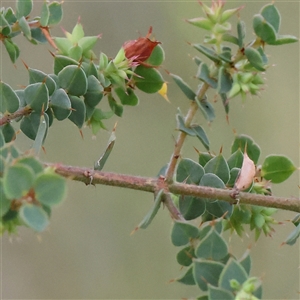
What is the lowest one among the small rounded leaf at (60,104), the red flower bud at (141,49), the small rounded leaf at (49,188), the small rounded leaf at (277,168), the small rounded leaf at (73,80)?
the small rounded leaf at (49,188)

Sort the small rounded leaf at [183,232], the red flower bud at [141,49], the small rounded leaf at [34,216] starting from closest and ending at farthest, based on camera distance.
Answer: the small rounded leaf at [34,216] → the small rounded leaf at [183,232] → the red flower bud at [141,49]

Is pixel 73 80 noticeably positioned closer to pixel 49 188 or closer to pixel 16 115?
pixel 16 115

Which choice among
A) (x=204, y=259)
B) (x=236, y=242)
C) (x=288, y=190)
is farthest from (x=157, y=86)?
(x=288, y=190)

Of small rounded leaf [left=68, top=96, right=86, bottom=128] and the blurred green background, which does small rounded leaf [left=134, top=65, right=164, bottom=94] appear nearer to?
small rounded leaf [left=68, top=96, right=86, bottom=128]

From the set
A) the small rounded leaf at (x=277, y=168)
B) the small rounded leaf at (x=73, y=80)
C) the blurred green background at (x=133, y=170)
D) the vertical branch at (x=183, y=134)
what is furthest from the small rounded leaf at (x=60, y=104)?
the blurred green background at (x=133, y=170)

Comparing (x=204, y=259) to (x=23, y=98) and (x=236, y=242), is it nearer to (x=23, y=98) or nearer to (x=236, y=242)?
(x=23, y=98)

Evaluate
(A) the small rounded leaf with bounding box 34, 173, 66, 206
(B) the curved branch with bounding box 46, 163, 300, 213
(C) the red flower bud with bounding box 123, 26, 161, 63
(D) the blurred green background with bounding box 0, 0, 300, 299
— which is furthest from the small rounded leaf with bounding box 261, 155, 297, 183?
(D) the blurred green background with bounding box 0, 0, 300, 299

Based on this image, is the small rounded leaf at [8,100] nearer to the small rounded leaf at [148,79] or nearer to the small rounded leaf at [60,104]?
the small rounded leaf at [60,104]

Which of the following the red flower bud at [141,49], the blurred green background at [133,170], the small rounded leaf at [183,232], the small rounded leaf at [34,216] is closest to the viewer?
the small rounded leaf at [34,216]

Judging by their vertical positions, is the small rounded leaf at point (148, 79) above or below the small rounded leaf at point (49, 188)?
above
